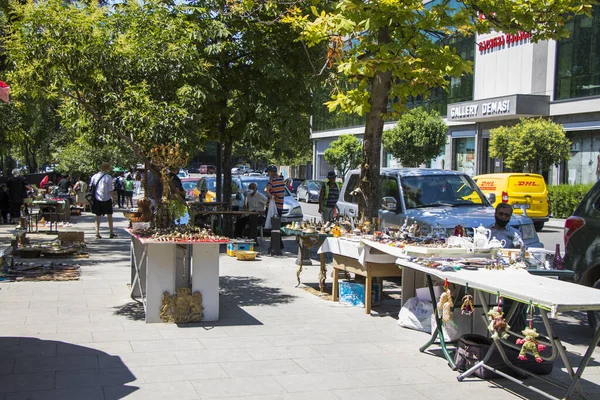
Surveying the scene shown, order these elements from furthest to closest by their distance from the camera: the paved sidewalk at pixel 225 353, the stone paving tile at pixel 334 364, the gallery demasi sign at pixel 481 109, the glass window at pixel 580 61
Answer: the gallery demasi sign at pixel 481 109, the glass window at pixel 580 61, the stone paving tile at pixel 334 364, the paved sidewalk at pixel 225 353

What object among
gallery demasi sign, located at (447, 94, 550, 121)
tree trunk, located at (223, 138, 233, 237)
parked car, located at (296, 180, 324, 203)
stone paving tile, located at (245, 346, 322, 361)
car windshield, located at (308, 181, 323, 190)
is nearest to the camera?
stone paving tile, located at (245, 346, 322, 361)

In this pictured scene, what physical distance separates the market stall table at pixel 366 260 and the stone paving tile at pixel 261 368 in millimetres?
2310

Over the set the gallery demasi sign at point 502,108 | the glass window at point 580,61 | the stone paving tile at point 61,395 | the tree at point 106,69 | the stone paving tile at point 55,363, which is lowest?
the stone paving tile at point 61,395

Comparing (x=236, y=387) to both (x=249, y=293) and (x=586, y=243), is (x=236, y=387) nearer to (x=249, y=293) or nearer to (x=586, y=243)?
(x=249, y=293)

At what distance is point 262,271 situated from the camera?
39.8 ft

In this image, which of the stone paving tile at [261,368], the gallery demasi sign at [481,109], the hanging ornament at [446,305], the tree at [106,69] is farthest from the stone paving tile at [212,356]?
the gallery demasi sign at [481,109]

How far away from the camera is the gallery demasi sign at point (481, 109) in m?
32.0

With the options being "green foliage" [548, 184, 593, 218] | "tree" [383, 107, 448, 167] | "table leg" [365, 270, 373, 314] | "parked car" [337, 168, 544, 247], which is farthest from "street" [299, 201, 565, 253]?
"tree" [383, 107, 448, 167]

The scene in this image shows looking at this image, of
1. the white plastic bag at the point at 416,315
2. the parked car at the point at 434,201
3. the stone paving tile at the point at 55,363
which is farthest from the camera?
the parked car at the point at 434,201

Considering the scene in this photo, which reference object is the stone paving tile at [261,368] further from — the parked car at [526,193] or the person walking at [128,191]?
the person walking at [128,191]

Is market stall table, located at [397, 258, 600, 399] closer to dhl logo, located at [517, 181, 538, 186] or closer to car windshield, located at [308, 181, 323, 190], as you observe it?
dhl logo, located at [517, 181, 538, 186]

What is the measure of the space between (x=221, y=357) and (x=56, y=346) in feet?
5.62

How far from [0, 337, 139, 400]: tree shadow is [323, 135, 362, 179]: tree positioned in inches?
1562

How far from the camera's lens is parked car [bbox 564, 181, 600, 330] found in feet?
25.3
